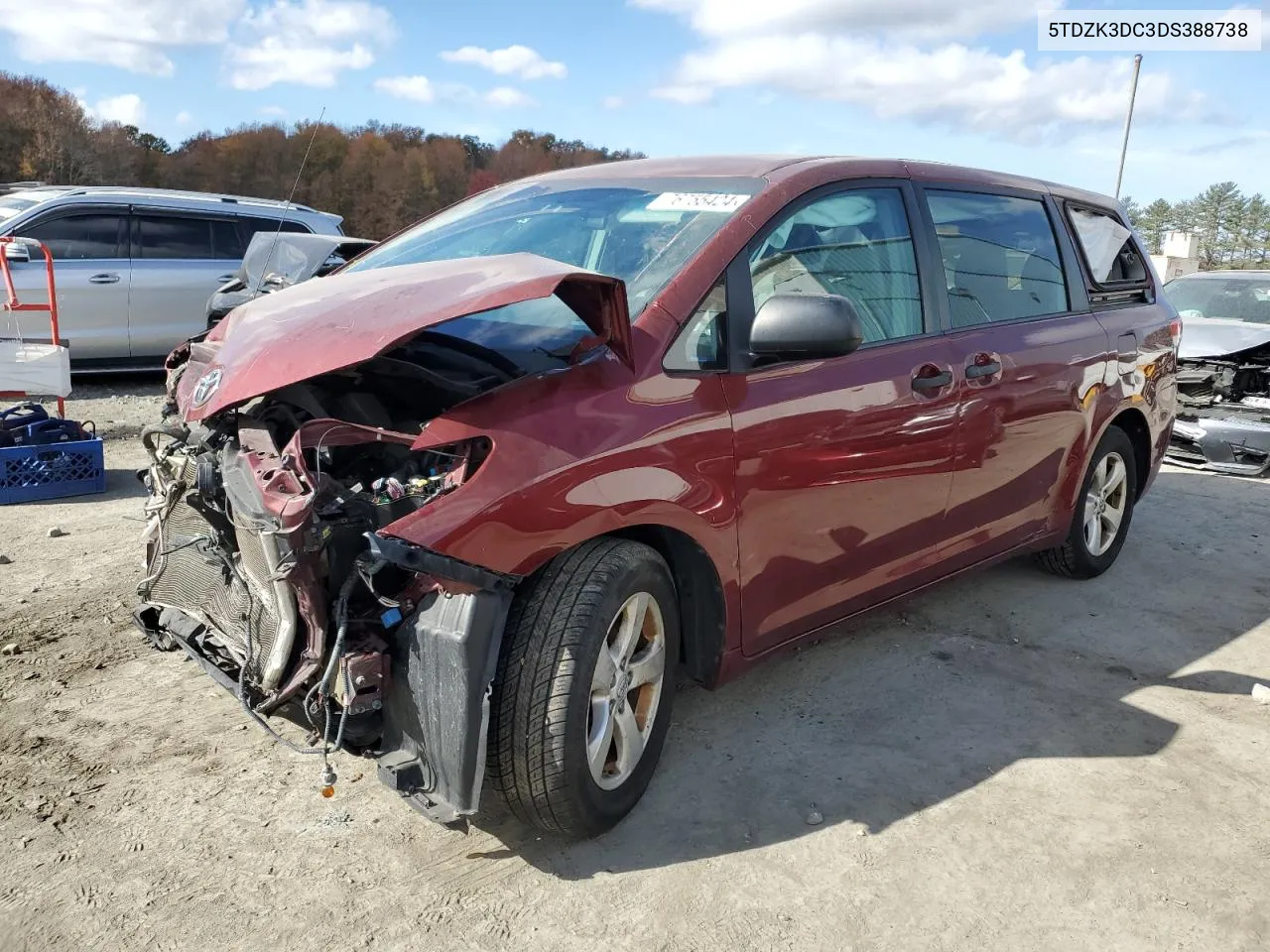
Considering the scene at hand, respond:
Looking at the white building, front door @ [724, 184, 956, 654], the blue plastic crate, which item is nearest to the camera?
front door @ [724, 184, 956, 654]

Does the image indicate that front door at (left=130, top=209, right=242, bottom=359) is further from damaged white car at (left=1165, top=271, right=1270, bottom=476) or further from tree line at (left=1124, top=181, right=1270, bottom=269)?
tree line at (left=1124, top=181, right=1270, bottom=269)

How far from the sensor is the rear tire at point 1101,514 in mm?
4895

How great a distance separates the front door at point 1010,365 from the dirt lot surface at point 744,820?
61 cm

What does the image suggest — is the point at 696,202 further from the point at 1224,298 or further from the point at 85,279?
the point at 1224,298

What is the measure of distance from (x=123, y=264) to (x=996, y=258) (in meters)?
7.98

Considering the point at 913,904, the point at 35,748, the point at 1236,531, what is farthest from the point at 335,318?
the point at 1236,531

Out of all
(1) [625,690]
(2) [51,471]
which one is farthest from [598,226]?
(2) [51,471]

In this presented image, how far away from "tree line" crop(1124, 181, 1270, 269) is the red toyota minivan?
3428 cm

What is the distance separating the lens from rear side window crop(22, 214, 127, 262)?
29.0 feet

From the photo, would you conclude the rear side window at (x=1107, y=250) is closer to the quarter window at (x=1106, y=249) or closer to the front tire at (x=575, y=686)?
the quarter window at (x=1106, y=249)

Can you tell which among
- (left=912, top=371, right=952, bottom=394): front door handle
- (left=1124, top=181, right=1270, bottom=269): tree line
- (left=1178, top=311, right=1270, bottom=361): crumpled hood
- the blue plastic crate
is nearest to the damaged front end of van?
(left=912, top=371, right=952, bottom=394): front door handle

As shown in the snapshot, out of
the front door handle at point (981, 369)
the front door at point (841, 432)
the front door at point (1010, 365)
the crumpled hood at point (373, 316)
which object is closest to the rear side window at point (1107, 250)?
the front door at point (1010, 365)

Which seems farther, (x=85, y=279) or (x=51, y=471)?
(x=85, y=279)

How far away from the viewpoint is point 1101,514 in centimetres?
507
